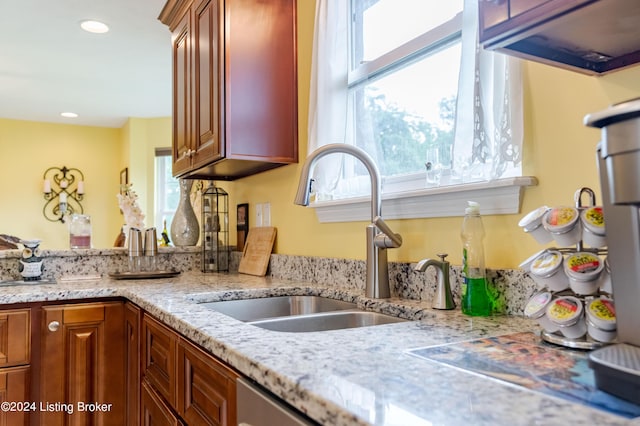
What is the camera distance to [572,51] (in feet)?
2.87

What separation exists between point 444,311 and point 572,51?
636mm

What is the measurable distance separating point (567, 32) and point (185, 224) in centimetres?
235

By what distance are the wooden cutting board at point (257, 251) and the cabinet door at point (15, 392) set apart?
971 mm

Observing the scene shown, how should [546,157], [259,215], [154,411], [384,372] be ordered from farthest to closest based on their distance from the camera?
[259,215], [154,411], [546,157], [384,372]

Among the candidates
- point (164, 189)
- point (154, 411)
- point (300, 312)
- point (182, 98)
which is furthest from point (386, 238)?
point (164, 189)

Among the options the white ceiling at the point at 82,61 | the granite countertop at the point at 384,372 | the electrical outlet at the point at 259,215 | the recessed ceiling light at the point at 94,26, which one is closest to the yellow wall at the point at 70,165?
the white ceiling at the point at 82,61

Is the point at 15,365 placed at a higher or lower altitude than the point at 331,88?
lower

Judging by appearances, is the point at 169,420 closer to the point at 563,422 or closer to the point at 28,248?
the point at 563,422

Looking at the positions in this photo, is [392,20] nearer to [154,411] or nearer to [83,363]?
[154,411]

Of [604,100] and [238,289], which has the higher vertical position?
[604,100]

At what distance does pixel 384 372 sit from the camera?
71 centimetres

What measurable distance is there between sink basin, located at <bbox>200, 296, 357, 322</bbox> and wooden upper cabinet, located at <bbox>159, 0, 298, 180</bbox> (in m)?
0.63

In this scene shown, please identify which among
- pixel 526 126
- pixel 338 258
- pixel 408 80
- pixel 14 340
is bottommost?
pixel 14 340

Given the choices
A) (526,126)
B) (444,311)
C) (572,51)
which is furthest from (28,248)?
(572,51)
